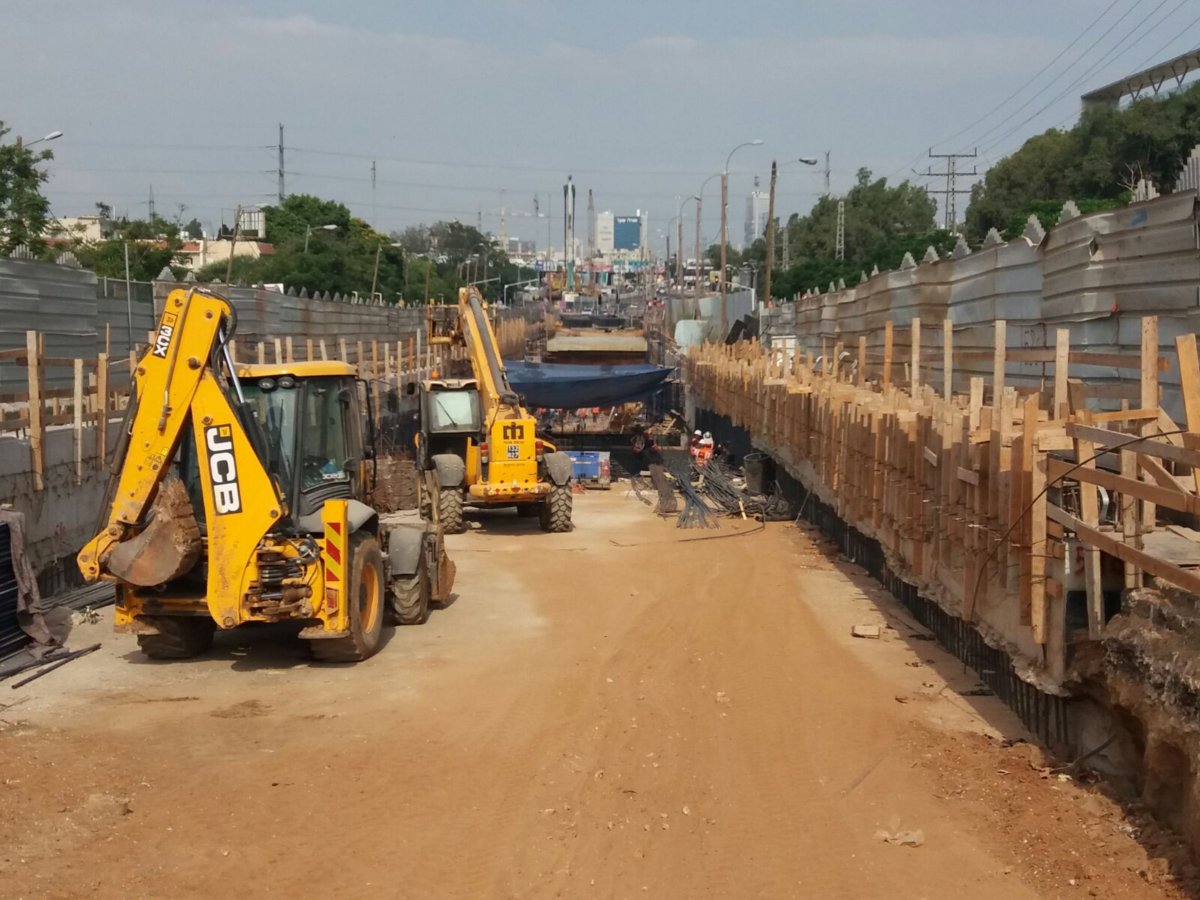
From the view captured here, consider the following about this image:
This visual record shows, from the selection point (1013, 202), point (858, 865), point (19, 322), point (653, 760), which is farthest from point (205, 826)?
point (1013, 202)

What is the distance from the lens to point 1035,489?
8789 millimetres

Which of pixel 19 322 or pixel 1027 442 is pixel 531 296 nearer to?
pixel 19 322

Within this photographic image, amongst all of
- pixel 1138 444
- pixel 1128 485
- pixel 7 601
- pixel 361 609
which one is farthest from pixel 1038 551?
pixel 7 601

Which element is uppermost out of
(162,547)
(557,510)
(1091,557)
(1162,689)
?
(1091,557)

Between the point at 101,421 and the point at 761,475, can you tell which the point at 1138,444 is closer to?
the point at 101,421

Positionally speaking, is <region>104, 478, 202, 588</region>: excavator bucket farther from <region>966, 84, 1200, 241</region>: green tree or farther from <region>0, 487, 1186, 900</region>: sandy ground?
<region>966, 84, 1200, 241</region>: green tree

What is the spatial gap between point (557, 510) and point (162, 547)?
455 inches

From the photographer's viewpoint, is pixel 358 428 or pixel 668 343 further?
pixel 668 343

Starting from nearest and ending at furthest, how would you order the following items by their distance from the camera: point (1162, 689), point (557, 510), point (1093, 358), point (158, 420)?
point (1162, 689), point (1093, 358), point (158, 420), point (557, 510)

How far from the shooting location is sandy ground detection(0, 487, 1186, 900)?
6754 millimetres

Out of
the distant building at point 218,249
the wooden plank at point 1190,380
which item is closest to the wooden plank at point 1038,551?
the wooden plank at point 1190,380

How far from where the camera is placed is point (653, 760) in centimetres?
862

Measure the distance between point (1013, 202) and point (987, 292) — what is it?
38502mm

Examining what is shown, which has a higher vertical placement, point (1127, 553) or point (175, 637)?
point (1127, 553)
